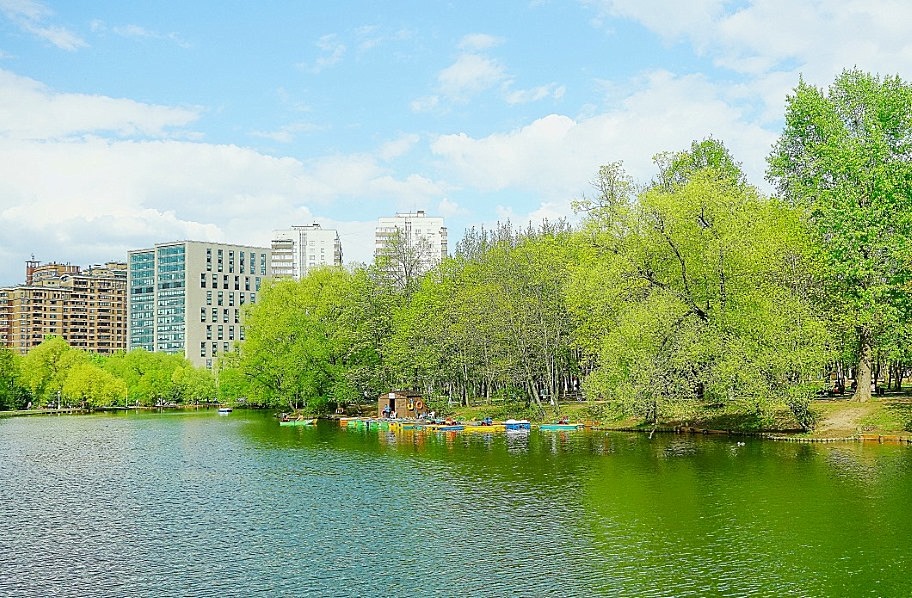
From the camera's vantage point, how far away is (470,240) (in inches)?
4820

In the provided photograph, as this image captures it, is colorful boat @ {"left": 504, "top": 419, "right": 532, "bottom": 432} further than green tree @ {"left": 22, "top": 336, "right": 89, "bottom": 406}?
No

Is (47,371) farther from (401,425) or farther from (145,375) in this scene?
(401,425)

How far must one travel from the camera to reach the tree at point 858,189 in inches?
2223

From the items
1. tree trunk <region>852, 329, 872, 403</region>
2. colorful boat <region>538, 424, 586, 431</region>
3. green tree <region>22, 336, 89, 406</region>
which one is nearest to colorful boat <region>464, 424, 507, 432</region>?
colorful boat <region>538, 424, 586, 431</region>

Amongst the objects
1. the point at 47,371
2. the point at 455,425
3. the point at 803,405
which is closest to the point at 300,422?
the point at 455,425

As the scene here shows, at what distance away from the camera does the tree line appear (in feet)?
188

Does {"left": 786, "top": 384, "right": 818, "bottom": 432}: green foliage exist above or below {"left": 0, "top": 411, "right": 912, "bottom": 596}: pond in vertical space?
above

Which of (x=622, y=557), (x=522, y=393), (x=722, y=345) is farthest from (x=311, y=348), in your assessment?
(x=622, y=557)

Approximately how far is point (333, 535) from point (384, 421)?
52.2 meters

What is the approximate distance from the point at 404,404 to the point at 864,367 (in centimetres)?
4594

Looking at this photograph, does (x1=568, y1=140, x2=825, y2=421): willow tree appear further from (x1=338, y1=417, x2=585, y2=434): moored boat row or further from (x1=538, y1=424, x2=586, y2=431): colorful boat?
(x1=338, y1=417, x2=585, y2=434): moored boat row

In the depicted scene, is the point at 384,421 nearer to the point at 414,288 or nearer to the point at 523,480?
the point at 414,288

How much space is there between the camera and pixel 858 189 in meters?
60.1

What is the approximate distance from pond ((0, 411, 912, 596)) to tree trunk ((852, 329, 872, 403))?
31.3 feet
